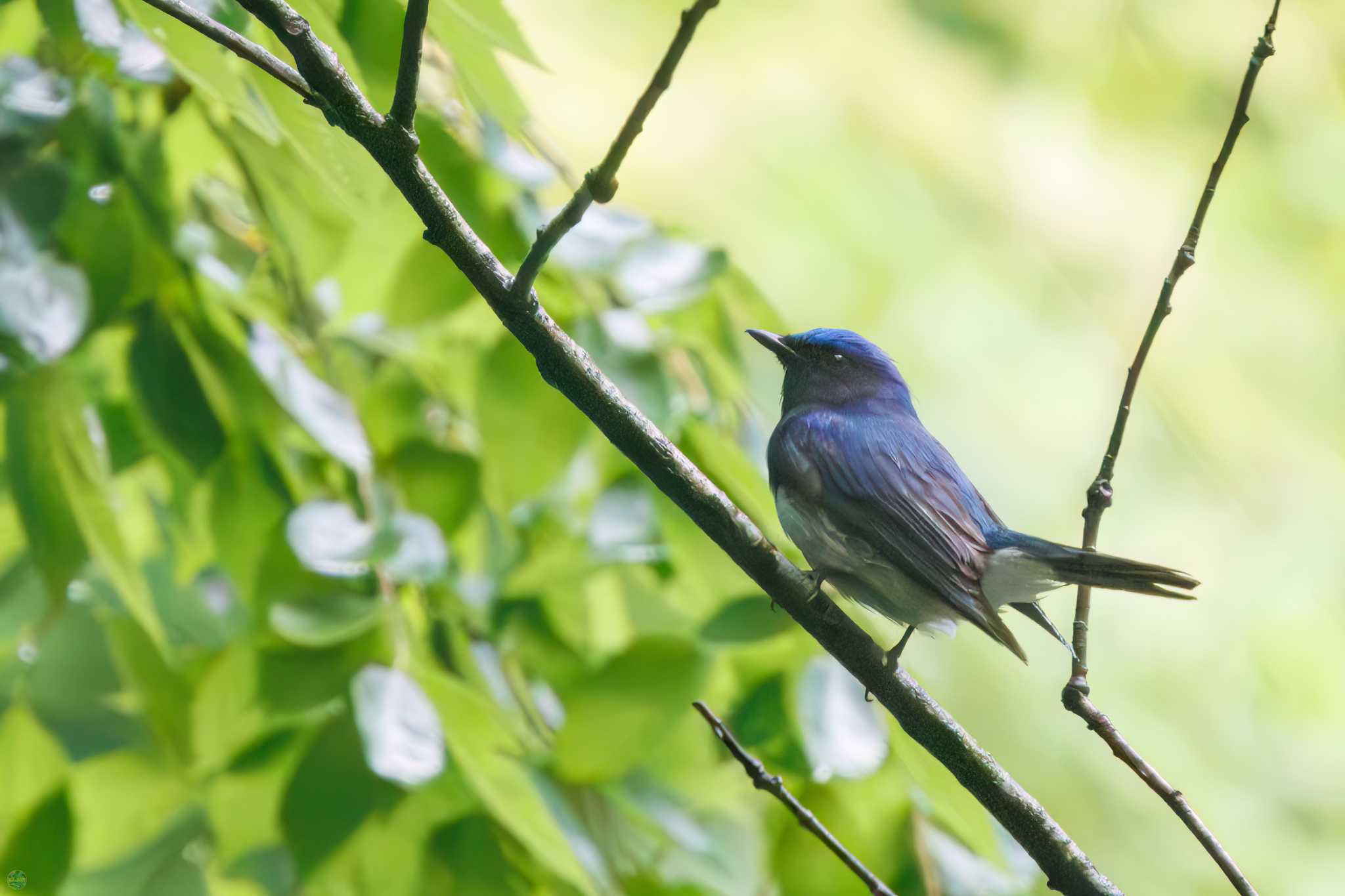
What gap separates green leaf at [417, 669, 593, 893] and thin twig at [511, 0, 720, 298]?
761mm

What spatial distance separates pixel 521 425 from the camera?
6.52 ft

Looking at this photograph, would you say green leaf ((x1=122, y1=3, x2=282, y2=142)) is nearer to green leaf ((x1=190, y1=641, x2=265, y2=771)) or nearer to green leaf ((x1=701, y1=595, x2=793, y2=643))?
green leaf ((x1=190, y1=641, x2=265, y2=771))

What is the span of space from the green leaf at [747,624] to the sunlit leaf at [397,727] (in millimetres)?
437

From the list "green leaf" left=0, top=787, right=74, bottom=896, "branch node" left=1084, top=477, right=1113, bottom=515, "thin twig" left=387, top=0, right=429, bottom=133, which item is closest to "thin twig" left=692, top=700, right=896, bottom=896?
"branch node" left=1084, top=477, right=1113, bottom=515

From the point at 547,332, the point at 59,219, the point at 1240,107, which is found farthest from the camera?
the point at 59,219

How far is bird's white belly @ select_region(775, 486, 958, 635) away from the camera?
177 centimetres

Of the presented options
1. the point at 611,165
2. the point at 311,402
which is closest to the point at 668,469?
the point at 611,165

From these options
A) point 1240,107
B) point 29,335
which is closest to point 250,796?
point 29,335

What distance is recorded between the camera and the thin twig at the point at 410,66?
42.8 inches

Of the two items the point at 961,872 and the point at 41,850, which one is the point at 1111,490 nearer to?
the point at 961,872

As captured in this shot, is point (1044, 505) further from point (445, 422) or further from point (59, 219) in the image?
point (59, 219)

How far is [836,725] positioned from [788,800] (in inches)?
16.9

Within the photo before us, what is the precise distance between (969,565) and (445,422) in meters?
1.15

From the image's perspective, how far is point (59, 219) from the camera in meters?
1.97
